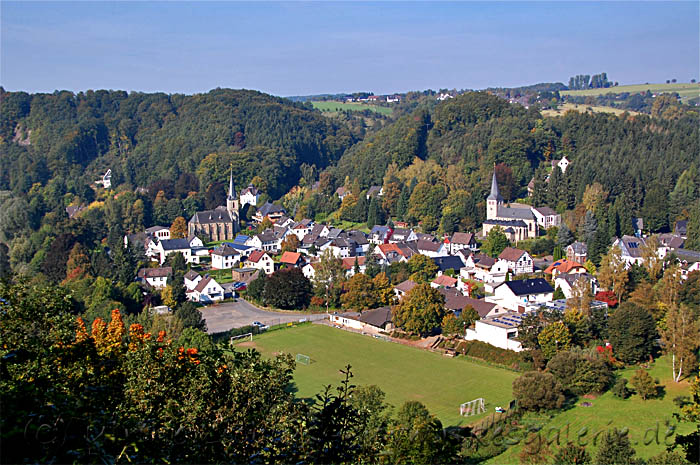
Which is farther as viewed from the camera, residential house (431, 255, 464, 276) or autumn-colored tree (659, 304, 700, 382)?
residential house (431, 255, 464, 276)

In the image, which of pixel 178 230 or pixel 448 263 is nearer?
pixel 448 263

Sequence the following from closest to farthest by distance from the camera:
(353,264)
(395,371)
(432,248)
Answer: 1. (395,371)
2. (353,264)
3. (432,248)

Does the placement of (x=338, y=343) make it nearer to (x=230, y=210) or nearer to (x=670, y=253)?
(x=670, y=253)

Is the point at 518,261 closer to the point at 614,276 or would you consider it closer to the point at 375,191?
the point at 614,276

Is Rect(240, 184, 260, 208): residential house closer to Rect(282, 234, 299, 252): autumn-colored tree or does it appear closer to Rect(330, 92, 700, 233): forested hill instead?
Rect(330, 92, 700, 233): forested hill

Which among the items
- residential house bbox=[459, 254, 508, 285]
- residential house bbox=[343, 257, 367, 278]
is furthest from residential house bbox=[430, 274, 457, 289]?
residential house bbox=[343, 257, 367, 278]

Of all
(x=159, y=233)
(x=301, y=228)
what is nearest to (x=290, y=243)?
(x=301, y=228)

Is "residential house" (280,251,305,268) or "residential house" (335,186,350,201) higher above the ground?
"residential house" (335,186,350,201)

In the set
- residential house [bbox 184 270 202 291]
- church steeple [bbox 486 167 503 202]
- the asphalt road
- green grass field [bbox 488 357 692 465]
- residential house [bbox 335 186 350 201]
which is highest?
church steeple [bbox 486 167 503 202]
